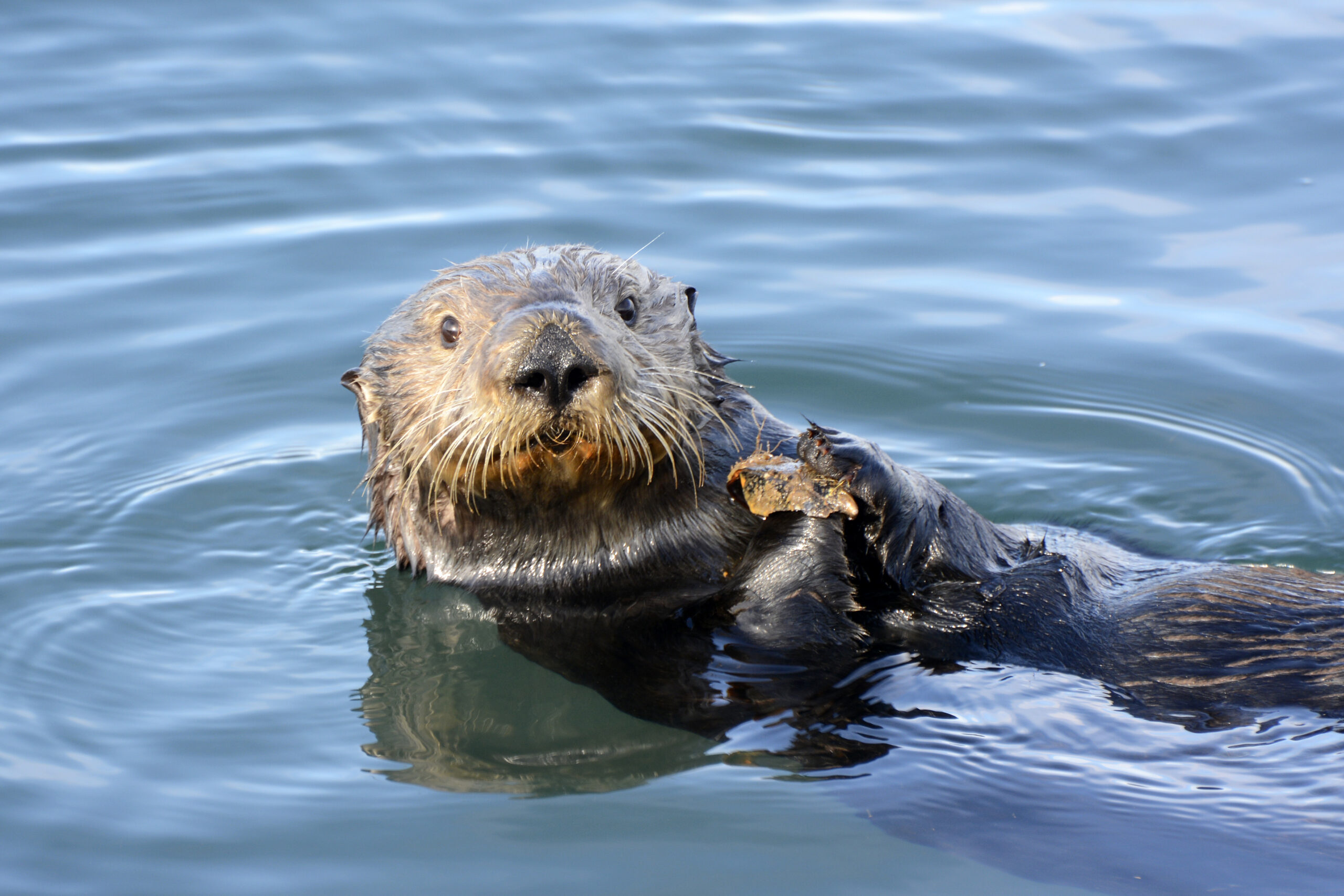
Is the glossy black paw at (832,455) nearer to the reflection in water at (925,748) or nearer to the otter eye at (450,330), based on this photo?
the reflection in water at (925,748)

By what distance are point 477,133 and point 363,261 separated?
1.99 metres

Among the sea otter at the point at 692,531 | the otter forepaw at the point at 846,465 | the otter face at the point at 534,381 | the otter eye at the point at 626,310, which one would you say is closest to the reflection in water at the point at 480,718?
the sea otter at the point at 692,531

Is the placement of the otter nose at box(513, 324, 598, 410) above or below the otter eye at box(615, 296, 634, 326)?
below

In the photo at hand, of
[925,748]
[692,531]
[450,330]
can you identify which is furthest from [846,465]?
[450,330]

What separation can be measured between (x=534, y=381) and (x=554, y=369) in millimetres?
66

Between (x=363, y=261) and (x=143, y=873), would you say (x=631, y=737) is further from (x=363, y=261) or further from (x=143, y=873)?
(x=363, y=261)

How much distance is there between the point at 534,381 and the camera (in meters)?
3.54

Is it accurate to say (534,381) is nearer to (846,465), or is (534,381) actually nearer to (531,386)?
(531,386)

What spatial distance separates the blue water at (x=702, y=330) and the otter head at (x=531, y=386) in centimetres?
71

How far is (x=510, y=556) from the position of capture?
422 centimetres

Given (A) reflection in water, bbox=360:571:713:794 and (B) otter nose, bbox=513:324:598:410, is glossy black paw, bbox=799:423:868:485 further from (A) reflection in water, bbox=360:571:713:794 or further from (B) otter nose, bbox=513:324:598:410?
(A) reflection in water, bbox=360:571:713:794

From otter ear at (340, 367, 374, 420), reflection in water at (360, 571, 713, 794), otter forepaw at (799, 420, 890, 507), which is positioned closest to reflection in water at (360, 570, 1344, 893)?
reflection in water at (360, 571, 713, 794)

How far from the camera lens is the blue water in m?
3.53

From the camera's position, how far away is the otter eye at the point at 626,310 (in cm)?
421
